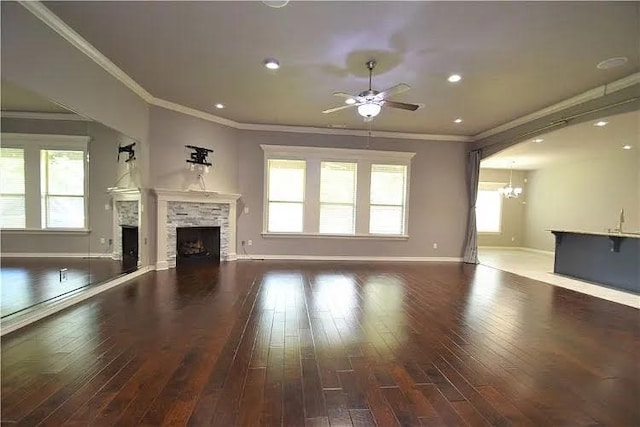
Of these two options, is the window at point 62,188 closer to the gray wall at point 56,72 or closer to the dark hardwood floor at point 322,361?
the gray wall at point 56,72

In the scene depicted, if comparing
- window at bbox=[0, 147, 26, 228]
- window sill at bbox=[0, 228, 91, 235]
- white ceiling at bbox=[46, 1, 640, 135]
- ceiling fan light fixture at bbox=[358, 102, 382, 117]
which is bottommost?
window sill at bbox=[0, 228, 91, 235]

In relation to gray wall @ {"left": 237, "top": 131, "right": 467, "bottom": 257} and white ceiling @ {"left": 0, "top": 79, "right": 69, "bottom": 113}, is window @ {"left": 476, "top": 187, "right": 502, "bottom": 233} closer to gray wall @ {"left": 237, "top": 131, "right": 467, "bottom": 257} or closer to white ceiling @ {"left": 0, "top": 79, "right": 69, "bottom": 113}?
gray wall @ {"left": 237, "top": 131, "right": 467, "bottom": 257}

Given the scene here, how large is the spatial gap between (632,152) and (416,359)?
9250 mm

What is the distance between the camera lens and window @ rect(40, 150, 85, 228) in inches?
141

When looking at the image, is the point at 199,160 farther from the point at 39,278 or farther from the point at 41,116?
the point at 39,278

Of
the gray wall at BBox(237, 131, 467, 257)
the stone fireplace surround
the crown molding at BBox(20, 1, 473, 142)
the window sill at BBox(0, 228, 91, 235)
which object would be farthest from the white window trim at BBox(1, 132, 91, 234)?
the gray wall at BBox(237, 131, 467, 257)

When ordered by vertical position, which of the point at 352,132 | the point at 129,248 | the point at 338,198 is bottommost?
the point at 129,248

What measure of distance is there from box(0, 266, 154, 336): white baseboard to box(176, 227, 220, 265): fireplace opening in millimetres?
1675

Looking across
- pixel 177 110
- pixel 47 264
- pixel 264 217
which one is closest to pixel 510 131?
pixel 264 217

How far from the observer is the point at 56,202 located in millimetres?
3781

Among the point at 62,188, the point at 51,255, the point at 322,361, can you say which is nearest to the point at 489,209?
the point at 322,361

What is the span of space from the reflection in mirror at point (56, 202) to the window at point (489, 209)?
1082 cm

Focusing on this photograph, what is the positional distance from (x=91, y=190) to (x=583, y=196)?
11950 millimetres

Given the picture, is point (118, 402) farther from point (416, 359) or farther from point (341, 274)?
point (341, 274)
